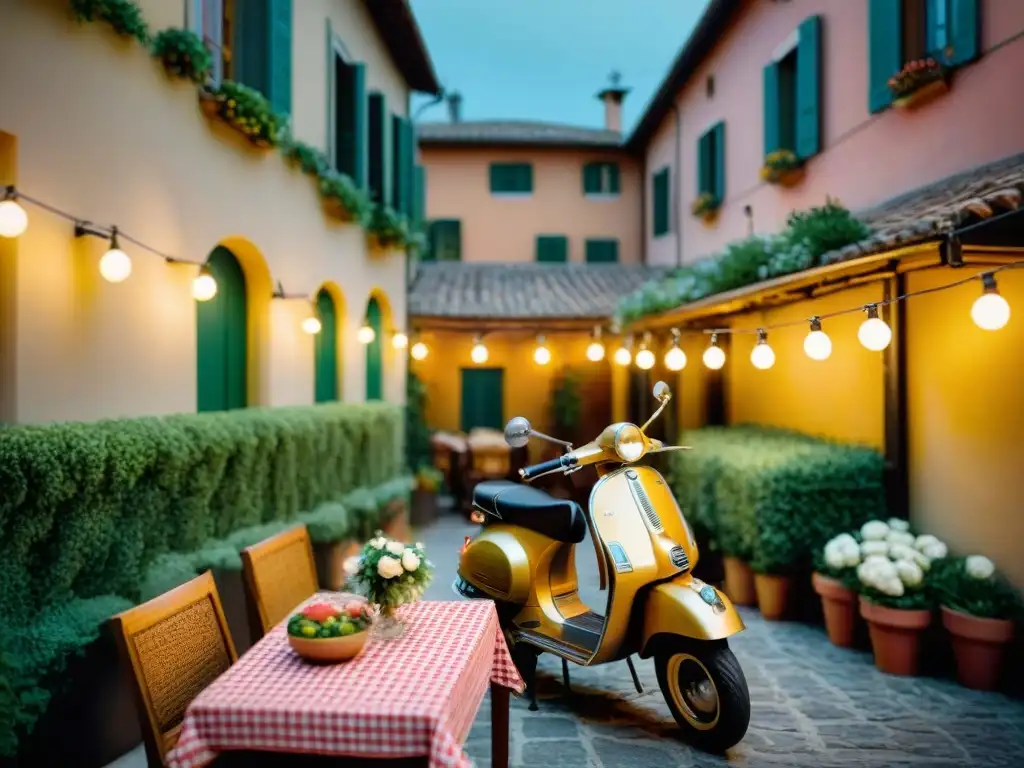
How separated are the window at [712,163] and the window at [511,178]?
18.3ft

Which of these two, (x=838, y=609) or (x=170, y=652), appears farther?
(x=838, y=609)

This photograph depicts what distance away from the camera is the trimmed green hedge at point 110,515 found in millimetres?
3631

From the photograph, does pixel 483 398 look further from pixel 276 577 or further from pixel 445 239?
pixel 276 577

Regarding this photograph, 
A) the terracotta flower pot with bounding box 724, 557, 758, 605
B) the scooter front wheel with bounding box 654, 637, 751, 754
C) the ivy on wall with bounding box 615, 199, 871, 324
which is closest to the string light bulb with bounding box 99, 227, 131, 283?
the scooter front wheel with bounding box 654, 637, 751, 754

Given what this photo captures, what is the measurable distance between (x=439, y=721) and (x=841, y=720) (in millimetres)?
3210

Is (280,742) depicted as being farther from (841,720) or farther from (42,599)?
(841,720)

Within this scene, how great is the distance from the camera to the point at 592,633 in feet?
15.4

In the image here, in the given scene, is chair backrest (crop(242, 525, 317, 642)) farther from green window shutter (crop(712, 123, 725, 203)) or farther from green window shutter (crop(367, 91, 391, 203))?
green window shutter (crop(712, 123, 725, 203))

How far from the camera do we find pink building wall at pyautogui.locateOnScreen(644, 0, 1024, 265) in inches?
249

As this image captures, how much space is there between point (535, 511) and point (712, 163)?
9.84 metres

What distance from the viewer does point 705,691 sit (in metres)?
4.32

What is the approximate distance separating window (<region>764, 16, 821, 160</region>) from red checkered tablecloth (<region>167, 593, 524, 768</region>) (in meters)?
8.35

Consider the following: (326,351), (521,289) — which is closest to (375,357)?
(326,351)

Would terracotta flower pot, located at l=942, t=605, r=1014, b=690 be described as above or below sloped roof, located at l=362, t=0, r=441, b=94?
below
